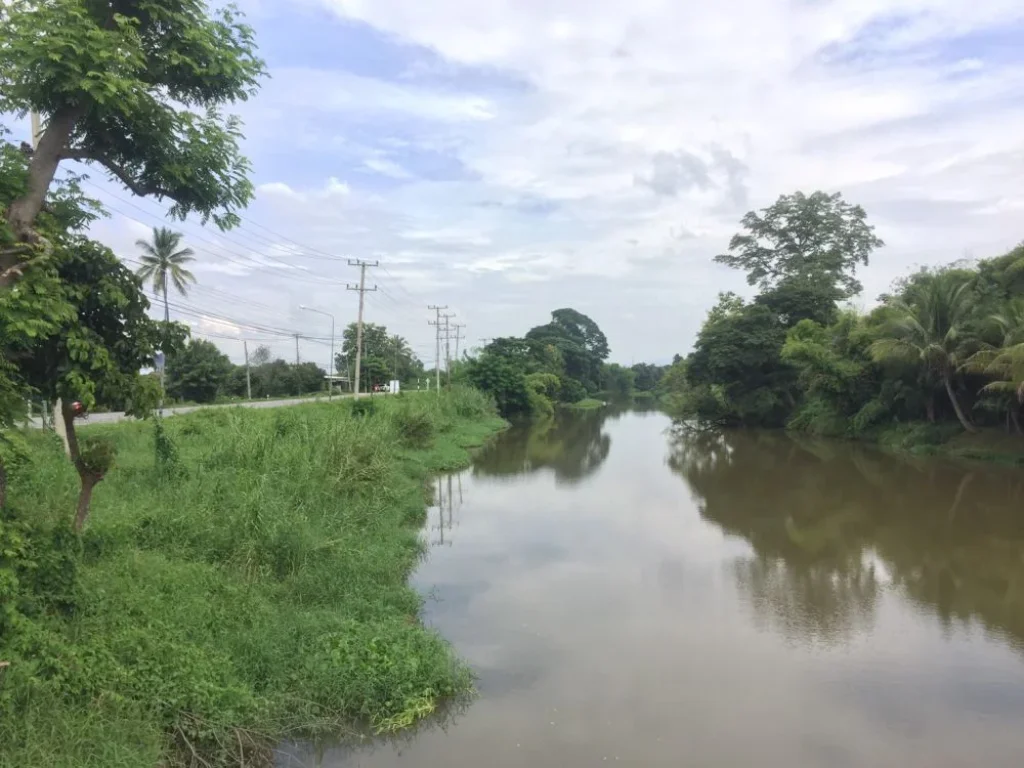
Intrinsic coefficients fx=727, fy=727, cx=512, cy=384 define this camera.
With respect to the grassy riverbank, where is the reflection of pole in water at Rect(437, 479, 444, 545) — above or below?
below

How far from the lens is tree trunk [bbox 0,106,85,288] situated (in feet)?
11.7

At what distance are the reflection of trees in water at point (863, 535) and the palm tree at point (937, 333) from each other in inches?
118

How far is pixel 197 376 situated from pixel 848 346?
101ft

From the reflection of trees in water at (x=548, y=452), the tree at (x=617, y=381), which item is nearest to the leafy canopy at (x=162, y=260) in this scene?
the reflection of trees in water at (x=548, y=452)

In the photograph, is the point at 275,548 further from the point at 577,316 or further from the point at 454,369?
the point at 577,316

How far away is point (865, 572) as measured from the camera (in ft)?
30.1

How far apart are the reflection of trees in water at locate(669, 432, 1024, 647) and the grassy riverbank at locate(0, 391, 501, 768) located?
4117mm

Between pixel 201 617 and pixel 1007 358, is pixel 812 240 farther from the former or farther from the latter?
pixel 201 617

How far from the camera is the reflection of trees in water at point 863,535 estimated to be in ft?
25.7

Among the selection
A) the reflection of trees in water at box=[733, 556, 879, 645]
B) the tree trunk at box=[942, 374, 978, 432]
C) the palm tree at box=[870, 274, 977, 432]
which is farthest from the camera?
the tree trunk at box=[942, 374, 978, 432]

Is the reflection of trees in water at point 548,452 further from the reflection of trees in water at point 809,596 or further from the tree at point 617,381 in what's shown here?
the tree at point 617,381

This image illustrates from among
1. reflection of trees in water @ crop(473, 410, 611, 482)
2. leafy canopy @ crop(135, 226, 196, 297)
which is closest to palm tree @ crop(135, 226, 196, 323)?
leafy canopy @ crop(135, 226, 196, 297)

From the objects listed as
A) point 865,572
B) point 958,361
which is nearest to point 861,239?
point 958,361

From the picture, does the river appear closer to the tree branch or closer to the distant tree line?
the tree branch
